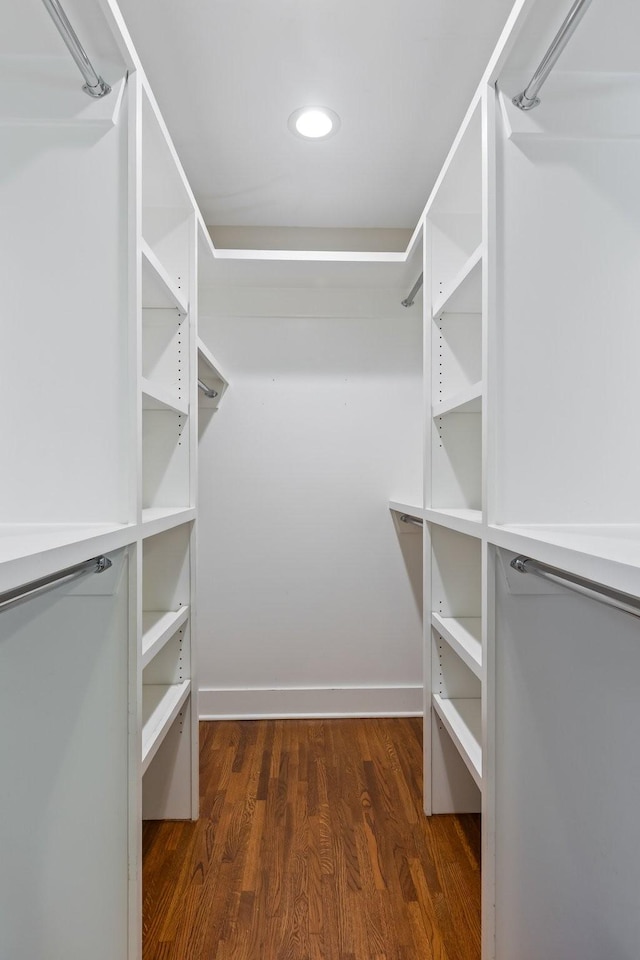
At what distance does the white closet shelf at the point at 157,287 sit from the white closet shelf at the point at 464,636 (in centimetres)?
123

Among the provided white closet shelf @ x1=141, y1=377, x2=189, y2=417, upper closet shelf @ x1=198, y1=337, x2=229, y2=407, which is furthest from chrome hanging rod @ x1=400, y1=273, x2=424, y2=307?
white closet shelf @ x1=141, y1=377, x2=189, y2=417

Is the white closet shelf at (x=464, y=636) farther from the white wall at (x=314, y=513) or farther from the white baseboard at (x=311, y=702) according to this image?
the white baseboard at (x=311, y=702)

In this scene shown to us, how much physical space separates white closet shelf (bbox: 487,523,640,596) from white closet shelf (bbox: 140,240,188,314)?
3.25 feet

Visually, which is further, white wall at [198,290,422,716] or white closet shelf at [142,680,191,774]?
white wall at [198,290,422,716]

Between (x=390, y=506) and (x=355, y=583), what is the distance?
1.37ft

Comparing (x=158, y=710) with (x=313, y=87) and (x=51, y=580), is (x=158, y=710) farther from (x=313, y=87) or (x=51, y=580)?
(x=313, y=87)

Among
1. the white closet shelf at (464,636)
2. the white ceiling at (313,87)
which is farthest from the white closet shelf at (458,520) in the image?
the white ceiling at (313,87)

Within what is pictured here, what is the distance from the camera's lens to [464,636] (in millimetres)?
1525

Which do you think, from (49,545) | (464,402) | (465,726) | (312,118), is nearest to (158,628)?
(49,545)

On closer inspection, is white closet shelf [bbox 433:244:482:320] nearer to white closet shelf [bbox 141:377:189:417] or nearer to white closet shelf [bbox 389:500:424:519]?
white closet shelf [bbox 389:500:424:519]

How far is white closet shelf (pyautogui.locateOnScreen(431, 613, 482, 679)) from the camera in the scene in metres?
1.31

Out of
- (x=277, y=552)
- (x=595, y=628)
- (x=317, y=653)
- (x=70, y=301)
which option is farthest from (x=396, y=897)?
(x=70, y=301)

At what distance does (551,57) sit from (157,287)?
1.00 metres

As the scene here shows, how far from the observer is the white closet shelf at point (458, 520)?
1247 mm
